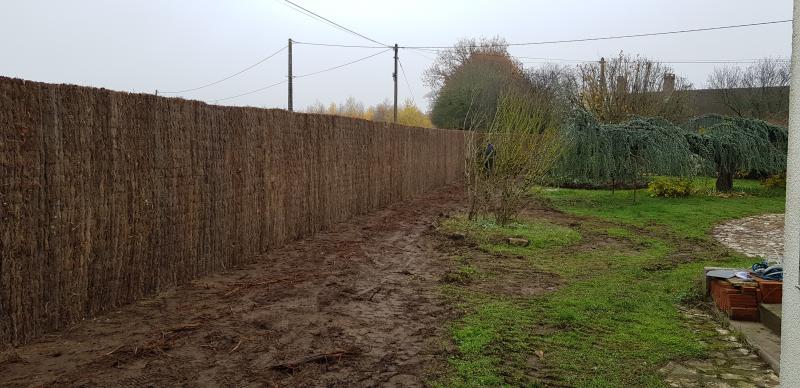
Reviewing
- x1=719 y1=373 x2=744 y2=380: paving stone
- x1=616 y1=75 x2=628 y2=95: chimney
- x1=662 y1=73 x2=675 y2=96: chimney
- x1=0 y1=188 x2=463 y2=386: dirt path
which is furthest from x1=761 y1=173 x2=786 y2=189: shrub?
x1=719 y1=373 x2=744 y2=380: paving stone

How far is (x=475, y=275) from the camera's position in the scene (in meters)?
6.74

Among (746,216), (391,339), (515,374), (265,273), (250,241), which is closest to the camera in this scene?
(515,374)

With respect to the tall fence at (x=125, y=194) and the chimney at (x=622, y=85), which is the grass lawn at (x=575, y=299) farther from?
the chimney at (x=622, y=85)

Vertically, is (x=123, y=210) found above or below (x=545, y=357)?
above

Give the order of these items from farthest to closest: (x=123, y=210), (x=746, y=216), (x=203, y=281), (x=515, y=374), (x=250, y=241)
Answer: (x=746, y=216)
(x=250, y=241)
(x=203, y=281)
(x=123, y=210)
(x=515, y=374)

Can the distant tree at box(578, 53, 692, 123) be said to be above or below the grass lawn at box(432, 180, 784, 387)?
A: above

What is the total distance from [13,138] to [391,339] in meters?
2.98

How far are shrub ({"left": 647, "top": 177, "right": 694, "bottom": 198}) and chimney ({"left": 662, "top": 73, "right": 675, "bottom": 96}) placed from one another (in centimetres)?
729

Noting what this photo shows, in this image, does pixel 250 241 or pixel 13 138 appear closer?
pixel 13 138

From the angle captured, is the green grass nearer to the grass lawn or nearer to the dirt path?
the grass lawn

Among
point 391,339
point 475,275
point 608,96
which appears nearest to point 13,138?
point 391,339

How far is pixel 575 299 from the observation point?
567cm

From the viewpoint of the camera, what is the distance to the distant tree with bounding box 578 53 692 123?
21281 mm

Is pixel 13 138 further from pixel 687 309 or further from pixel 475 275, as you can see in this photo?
pixel 687 309
